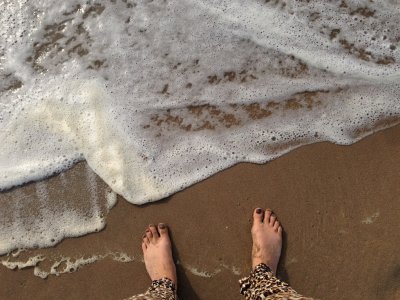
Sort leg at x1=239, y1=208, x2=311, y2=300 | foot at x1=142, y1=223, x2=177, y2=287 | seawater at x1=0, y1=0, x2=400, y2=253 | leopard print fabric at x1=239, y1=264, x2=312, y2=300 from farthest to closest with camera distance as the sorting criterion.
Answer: seawater at x1=0, y1=0, x2=400, y2=253
foot at x1=142, y1=223, x2=177, y2=287
leg at x1=239, y1=208, x2=311, y2=300
leopard print fabric at x1=239, y1=264, x2=312, y2=300

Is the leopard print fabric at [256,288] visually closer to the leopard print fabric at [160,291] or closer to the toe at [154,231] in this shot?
the leopard print fabric at [160,291]

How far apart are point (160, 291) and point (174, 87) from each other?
1.30m

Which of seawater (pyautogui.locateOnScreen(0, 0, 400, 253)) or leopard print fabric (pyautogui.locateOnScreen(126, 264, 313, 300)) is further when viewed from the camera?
seawater (pyautogui.locateOnScreen(0, 0, 400, 253))

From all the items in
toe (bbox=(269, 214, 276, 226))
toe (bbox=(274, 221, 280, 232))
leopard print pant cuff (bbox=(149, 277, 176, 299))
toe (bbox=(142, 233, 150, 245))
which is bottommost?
leopard print pant cuff (bbox=(149, 277, 176, 299))

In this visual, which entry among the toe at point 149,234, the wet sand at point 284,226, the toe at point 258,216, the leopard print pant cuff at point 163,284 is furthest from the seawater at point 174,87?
the leopard print pant cuff at point 163,284

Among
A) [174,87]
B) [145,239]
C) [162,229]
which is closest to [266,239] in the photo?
[162,229]

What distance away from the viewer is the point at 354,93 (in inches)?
109

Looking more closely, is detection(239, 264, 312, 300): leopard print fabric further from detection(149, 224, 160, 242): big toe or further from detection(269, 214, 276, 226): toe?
detection(149, 224, 160, 242): big toe

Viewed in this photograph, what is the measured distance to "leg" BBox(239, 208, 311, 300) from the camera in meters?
2.46

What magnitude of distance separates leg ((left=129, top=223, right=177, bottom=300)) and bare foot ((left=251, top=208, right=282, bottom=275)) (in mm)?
516

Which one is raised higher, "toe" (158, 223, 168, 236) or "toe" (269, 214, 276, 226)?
"toe" (158, 223, 168, 236)

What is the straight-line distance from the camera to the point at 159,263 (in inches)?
101

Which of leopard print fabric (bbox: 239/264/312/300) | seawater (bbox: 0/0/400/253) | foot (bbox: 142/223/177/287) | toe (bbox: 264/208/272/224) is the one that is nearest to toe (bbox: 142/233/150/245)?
foot (bbox: 142/223/177/287)

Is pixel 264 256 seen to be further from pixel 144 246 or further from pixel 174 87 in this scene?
pixel 174 87
